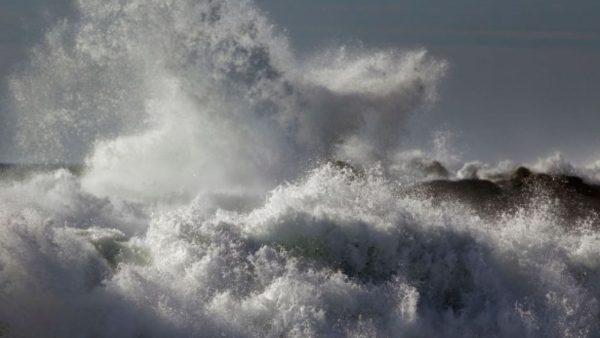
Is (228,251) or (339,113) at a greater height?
(339,113)

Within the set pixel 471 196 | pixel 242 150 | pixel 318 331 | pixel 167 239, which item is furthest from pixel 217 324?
pixel 471 196

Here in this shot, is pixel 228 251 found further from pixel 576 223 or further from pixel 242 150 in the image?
pixel 242 150

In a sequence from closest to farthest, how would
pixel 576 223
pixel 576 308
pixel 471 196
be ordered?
pixel 576 308, pixel 576 223, pixel 471 196

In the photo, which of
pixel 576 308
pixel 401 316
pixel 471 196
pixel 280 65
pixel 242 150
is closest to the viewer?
pixel 401 316

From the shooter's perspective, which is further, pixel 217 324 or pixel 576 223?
pixel 576 223

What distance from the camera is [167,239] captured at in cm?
1480

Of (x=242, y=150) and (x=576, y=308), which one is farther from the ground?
(x=242, y=150)

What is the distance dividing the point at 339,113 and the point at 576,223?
38.0 ft

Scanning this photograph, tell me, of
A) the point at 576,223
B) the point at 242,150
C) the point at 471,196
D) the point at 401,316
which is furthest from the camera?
the point at 471,196

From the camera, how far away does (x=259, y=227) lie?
15.2 metres

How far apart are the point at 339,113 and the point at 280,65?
316cm

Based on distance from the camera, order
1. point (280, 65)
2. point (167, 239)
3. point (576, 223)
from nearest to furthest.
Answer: point (167, 239) → point (576, 223) → point (280, 65)

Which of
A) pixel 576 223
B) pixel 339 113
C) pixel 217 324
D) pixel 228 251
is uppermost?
pixel 339 113

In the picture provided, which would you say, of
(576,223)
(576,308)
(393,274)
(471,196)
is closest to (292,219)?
(393,274)
